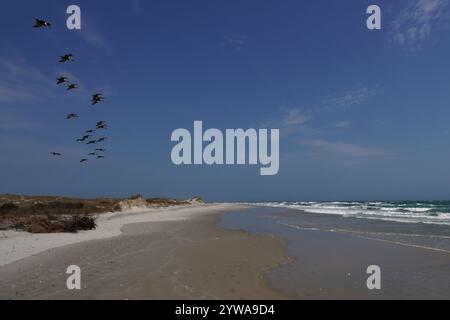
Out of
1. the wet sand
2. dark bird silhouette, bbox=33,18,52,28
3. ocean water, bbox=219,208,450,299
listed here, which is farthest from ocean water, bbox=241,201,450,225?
dark bird silhouette, bbox=33,18,52,28

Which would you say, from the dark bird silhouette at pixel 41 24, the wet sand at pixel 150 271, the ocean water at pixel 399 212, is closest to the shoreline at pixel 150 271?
the wet sand at pixel 150 271

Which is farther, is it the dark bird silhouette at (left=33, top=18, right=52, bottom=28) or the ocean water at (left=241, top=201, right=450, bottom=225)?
the ocean water at (left=241, top=201, right=450, bottom=225)

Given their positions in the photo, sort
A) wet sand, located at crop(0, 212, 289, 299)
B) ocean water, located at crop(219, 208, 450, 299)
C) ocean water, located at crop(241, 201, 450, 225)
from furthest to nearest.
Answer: ocean water, located at crop(241, 201, 450, 225)
ocean water, located at crop(219, 208, 450, 299)
wet sand, located at crop(0, 212, 289, 299)

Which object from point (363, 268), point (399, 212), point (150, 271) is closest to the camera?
point (150, 271)

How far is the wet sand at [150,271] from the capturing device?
9.28 metres

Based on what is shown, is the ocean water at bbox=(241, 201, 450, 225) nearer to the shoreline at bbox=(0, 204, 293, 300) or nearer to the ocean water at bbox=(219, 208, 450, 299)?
the ocean water at bbox=(219, 208, 450, 299)

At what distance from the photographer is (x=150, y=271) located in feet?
38.3

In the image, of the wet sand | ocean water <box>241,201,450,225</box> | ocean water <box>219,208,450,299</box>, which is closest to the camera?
the wet sand

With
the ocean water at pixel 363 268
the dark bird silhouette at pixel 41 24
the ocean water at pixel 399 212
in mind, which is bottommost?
the ocean water at pixel 399 212

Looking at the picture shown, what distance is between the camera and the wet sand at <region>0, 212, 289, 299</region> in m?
9.28

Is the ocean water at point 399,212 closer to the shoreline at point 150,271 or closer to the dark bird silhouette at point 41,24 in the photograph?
the shoreline at point 150,271

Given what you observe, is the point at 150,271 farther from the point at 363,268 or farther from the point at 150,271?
the point at 363,268

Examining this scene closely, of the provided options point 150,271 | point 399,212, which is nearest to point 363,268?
point 150,271
